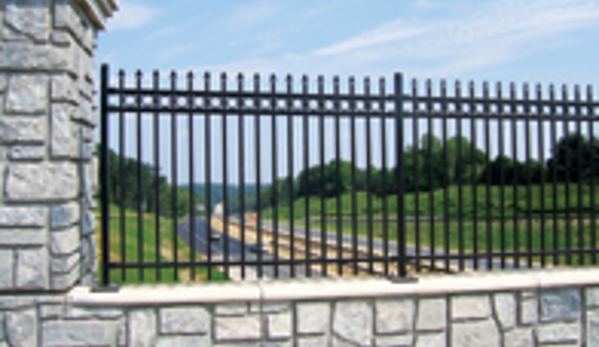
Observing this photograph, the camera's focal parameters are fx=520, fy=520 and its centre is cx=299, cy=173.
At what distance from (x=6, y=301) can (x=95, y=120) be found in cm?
179

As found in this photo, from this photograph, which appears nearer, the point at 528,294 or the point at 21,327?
the point at 21,327

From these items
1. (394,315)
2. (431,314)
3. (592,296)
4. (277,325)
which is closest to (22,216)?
(277,325)

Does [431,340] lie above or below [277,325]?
below

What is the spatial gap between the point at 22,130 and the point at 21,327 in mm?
1584

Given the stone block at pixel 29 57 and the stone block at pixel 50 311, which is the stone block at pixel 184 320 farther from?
the stone block at pixel 29 57

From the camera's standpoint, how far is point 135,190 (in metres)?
4.93

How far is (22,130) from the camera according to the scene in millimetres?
4156

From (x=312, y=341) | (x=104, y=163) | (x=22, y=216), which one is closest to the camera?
(x=22, y=216)

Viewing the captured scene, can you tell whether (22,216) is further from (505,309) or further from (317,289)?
(505,309)

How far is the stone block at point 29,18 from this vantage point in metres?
4.19

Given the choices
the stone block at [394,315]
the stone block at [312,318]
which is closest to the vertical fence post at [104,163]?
the stone block at [312,318]

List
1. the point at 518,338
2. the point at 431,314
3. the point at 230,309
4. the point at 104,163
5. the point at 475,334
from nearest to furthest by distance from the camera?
the point at 230,309 → the point at 104,163 → the point at 431,314 → the point at 475,334 → the point at 518,338

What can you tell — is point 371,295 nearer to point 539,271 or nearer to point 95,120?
point 539,271

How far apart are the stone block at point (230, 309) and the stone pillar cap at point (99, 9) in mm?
2905
